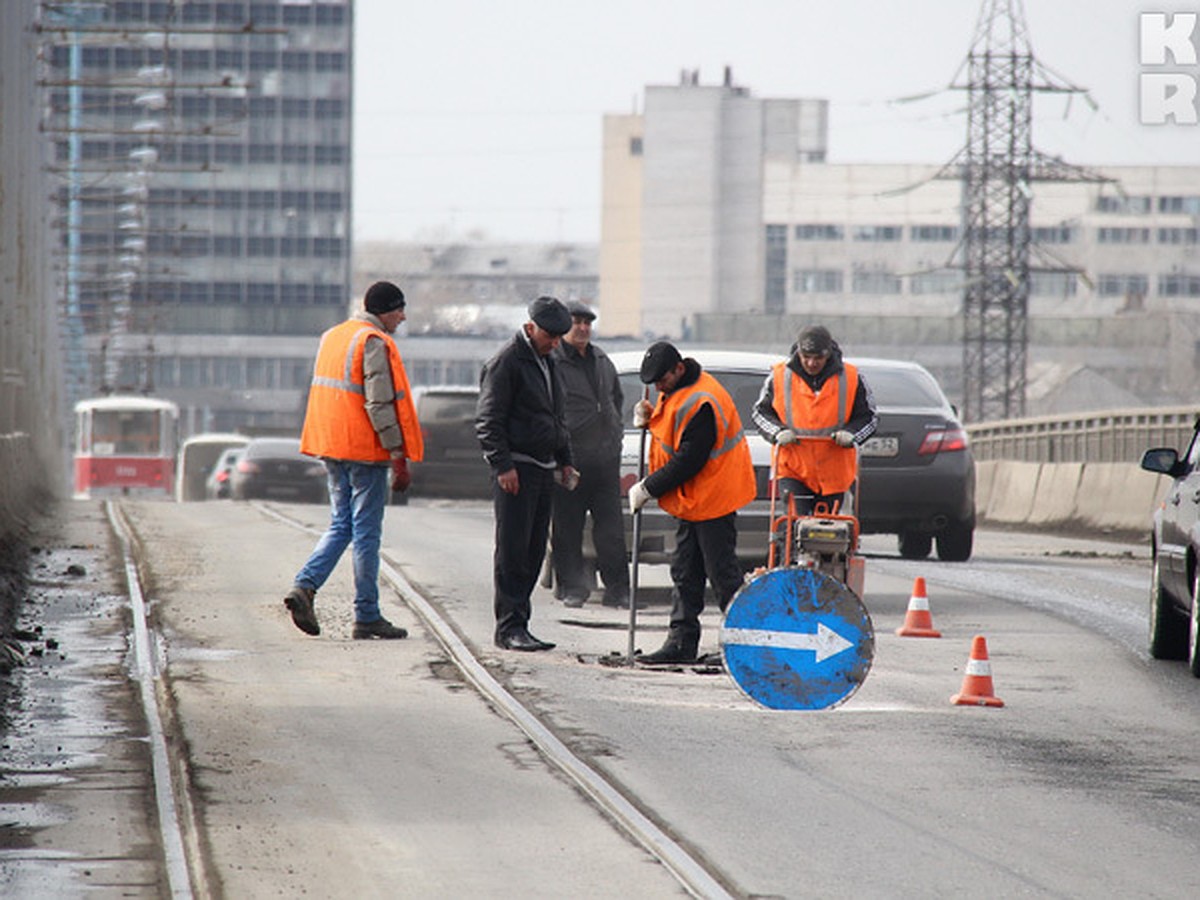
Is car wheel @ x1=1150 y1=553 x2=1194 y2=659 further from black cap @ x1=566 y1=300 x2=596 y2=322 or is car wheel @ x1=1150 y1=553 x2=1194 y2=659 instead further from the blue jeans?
the blue jeans

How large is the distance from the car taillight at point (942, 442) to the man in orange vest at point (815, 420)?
641 cm

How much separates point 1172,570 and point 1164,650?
1.99 ft

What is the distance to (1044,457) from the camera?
34.6 meters

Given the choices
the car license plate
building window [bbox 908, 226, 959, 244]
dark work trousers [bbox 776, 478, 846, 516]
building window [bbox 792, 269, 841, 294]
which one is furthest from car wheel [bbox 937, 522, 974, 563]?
building window [bbox 908, 226, 959, 244]

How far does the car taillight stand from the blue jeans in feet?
23.1

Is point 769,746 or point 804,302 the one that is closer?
point 769,746

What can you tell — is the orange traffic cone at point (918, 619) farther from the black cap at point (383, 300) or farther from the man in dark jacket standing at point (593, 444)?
the black cap at point (383, 300)

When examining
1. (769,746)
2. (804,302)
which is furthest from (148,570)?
(804,302)

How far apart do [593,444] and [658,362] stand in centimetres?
308

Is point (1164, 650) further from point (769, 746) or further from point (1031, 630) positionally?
point (769, 746)

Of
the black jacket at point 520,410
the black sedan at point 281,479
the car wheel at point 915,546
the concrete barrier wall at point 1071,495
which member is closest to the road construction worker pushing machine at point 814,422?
the black jacket at point 520,410

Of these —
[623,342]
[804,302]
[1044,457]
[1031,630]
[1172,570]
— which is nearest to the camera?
[1172,570]

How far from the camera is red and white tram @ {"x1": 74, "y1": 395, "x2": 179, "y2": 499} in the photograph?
193 ft

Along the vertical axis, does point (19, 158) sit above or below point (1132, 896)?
above
